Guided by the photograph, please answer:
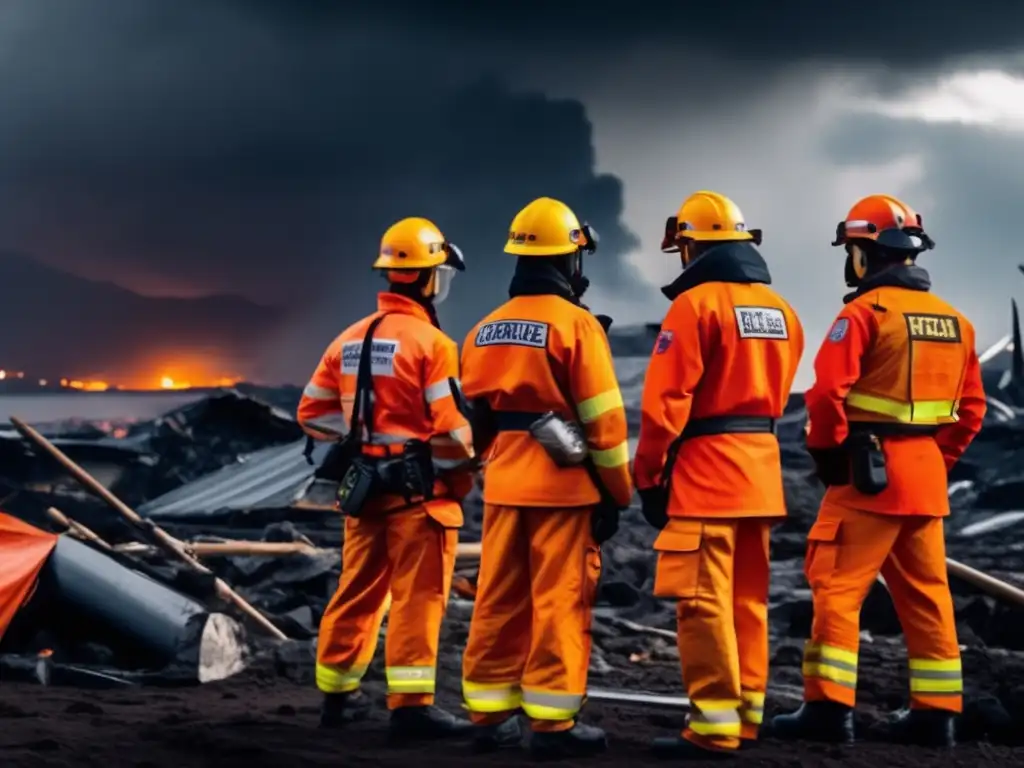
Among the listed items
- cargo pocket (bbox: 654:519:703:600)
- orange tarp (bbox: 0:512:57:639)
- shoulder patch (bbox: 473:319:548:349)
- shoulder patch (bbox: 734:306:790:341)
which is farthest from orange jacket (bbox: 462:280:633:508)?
orange tarp (bbox: 0:512:57:639)

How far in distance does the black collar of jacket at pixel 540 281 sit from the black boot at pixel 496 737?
5.25 feet

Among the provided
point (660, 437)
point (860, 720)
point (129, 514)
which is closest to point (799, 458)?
point (129, 514)

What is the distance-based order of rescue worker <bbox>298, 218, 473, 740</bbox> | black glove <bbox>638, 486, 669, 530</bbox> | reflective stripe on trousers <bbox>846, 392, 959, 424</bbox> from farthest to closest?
rescue worker <bbox>298, 218, 473, 740</bbox> → reflective stripe on trousers <bbox>846, 392, 959, 424</bbox> → black glove <bbox>638, 486, 669, 530</bbox>

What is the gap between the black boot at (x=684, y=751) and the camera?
185 inches

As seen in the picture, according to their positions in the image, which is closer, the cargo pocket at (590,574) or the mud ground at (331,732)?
the mud ground at (331,732)

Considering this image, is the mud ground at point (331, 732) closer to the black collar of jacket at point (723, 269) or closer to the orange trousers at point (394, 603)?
the orange trousers at point (394, 603)

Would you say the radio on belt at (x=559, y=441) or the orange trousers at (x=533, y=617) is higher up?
the radio on belt at (x=559, y=441)

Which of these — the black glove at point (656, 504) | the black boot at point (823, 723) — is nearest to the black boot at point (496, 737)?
the black glove at point (656, 504)

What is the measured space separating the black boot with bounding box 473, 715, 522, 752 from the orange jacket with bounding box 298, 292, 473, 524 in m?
0.97

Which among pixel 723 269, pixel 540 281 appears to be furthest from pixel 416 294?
pixel 723 269

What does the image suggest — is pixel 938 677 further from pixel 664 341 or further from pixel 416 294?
pixel 416 294

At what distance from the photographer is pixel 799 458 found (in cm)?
1669

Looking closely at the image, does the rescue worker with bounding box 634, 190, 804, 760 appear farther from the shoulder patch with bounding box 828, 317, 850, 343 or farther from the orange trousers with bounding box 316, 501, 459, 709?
the orange trousers with bounding box 316, 501, 459, 709

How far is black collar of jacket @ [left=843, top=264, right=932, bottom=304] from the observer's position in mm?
5293
